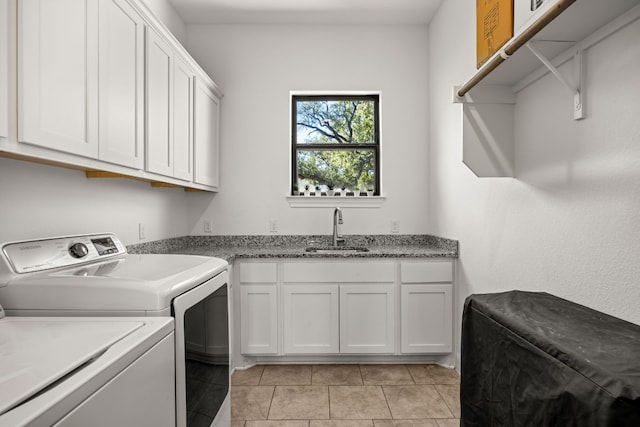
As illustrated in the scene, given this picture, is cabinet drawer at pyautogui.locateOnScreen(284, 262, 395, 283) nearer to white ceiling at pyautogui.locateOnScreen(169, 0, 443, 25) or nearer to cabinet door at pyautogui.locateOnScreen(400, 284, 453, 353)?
cabinet door at pyautogui.locateOnScreen(400, 284, 453, 353)

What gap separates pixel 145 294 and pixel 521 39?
1.45 m

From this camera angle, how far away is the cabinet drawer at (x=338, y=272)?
2.73 m

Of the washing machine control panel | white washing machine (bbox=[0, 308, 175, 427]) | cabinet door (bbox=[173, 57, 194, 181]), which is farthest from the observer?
cabinet door (bbox=[173, 57, 194, 181])

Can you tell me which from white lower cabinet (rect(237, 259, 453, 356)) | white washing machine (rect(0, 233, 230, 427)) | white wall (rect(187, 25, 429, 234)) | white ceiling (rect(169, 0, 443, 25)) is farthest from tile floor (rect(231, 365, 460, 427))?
white ceiling (rect(169, 0, 443, 25))

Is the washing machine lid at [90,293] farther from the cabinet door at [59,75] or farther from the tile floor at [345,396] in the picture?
the tile floor at [345,396]

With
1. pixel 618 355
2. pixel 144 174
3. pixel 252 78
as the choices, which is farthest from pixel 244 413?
pixel 252 78

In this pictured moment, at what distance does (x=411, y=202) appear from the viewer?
3.21m

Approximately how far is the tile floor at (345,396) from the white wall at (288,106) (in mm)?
1131

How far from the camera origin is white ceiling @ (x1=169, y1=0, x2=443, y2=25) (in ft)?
9.42

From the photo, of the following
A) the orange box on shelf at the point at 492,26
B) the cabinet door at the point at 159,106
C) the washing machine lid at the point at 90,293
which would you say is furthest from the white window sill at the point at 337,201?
the washing machine lid at the point at 90,293

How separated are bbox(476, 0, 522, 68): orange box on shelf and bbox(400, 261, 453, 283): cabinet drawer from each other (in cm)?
147

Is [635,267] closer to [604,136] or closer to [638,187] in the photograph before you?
[638,187]

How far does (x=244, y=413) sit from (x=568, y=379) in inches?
71.3

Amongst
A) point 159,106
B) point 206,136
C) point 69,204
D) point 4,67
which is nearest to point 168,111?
point 159,106
